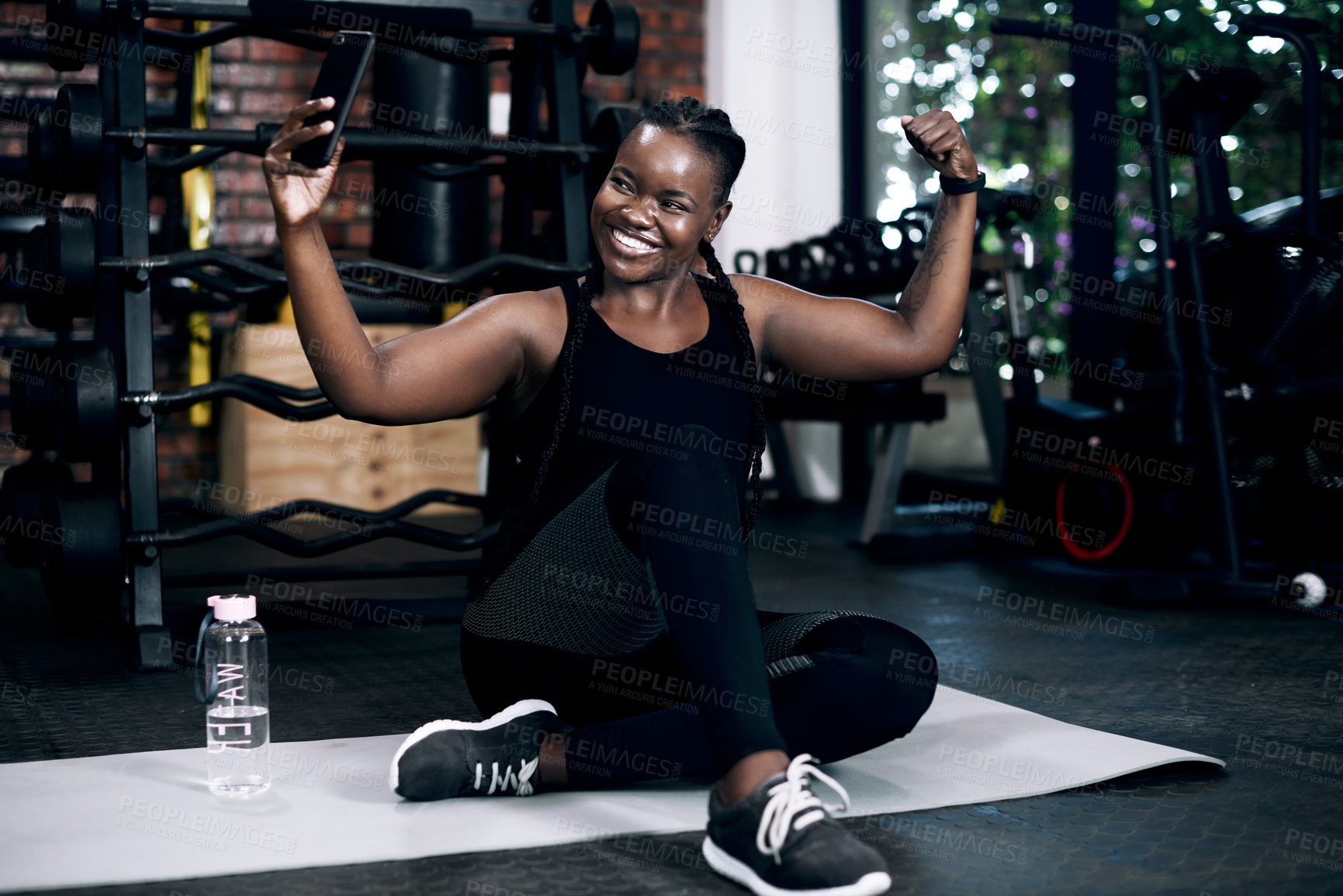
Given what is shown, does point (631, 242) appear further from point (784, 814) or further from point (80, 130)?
point (80, 130)

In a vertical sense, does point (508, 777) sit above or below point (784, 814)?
below

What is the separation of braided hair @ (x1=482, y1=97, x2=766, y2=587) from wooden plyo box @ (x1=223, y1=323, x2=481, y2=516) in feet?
10.1

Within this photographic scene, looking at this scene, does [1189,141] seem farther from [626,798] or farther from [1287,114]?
[626,798]

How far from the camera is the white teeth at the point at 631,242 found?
5.24 feet

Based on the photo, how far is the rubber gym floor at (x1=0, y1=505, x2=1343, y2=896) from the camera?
1383mm

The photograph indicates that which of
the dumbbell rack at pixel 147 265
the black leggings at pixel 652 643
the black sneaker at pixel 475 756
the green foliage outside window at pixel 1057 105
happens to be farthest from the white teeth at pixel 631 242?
the green foliage outside window at pixel 1057 105

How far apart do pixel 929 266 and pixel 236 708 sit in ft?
3.47

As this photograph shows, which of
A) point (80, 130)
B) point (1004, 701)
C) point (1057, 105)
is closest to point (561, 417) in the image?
point (1004, 701)

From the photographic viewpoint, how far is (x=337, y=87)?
1.34 m

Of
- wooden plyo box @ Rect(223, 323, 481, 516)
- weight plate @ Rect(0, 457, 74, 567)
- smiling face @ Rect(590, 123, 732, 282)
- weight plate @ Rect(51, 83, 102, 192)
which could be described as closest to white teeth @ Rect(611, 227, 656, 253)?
smiling face @ Rect(590, 123, 732, 282)

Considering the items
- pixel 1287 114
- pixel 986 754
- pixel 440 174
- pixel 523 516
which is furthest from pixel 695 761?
pixel 1287 114

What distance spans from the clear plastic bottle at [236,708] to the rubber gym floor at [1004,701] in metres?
0.16

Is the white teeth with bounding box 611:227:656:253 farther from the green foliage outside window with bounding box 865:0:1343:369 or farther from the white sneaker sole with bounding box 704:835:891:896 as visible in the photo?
the green foliage outside window with bounding box 865:0:1343:369

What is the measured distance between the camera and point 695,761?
1583 mm
